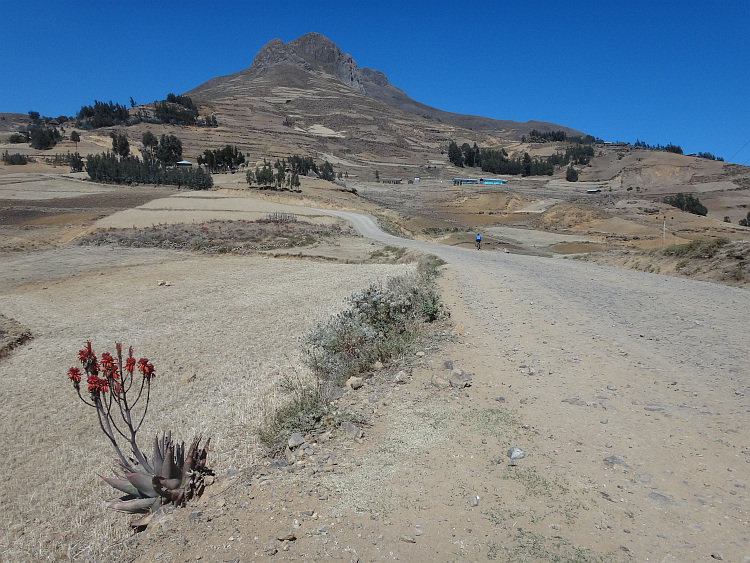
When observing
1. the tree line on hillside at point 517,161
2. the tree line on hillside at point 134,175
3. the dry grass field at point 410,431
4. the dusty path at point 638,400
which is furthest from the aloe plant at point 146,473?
the tree line on hillside at point 517,161

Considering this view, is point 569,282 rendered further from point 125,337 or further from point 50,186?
point 50,186

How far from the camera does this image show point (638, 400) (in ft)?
17.9

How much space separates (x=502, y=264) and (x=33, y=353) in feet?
49.7

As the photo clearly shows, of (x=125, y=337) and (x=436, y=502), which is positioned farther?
(x=125, y=337)

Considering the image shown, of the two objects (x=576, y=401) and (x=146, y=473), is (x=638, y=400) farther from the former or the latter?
(x=146, y=473)

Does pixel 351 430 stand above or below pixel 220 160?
below

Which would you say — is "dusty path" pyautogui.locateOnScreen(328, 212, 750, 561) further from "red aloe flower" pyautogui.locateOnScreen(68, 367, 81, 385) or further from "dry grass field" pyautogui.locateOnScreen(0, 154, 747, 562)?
"red aloe flower" pyautogui.locateOnScreen(68, 367, 81, 385)

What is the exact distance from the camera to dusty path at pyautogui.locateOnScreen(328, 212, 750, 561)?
3.55 m

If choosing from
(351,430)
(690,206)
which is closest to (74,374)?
(351,430)

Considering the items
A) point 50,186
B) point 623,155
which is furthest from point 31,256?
point 623,155

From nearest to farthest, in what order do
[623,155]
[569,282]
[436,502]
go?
[436,502]
[569,282]
[623,155]

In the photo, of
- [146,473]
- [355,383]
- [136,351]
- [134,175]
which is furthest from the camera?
[134,175]

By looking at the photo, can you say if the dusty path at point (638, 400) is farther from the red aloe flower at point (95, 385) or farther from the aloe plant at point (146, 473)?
the red aloe flower at point (95, 385)

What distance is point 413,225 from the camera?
163ft
